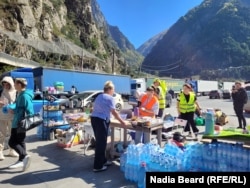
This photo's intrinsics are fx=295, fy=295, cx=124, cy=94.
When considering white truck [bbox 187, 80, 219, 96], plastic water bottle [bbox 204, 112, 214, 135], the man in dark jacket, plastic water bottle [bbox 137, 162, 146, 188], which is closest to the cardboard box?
plastic water bottle [bbox 137, 162, 146, 188]

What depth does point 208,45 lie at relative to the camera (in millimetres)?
150000

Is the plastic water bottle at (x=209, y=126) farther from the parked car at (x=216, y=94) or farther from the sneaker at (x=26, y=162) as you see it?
the parked car at (x=216, y=94)

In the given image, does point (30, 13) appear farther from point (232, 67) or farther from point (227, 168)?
point (232, 67)

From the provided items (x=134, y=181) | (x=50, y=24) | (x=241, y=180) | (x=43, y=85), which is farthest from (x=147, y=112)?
(x=50, y=24)

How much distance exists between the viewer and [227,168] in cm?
468

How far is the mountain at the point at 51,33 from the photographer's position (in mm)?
44188

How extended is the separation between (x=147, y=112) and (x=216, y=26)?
538ft

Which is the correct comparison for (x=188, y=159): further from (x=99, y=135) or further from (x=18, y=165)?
(x=18, y=165)

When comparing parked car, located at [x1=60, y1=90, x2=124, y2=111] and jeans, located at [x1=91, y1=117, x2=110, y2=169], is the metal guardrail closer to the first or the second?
parked car, located at [x1=60, y1=90, x2=124, y2=111]

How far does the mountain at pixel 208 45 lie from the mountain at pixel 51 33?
7711cm

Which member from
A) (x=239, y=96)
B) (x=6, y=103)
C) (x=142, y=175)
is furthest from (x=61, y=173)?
(x=239, y=96)

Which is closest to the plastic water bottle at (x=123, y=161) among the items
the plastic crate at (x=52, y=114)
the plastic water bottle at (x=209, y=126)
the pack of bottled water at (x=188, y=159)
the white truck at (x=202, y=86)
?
the pack of bottled water at (x=188, y=159)

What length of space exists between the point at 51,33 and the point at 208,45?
110959mm

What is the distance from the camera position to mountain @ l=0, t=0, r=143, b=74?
4419 centimetres
